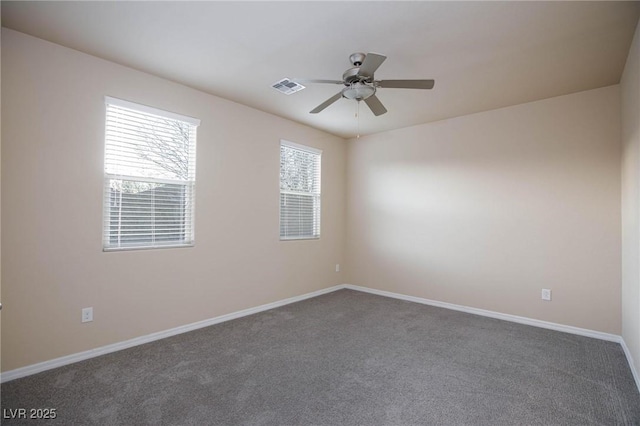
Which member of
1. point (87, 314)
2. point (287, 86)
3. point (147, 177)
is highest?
point (287, 86)

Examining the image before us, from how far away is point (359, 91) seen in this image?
271 cm

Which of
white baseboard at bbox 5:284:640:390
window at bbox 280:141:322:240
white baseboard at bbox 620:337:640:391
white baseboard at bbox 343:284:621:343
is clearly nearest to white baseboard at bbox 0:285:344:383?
white baseboard at bbox 5:284:640:390

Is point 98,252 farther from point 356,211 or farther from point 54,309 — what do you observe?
point 356,211

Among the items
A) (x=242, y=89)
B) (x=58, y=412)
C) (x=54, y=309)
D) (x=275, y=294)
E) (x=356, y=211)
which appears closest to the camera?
(x=58, y=412)

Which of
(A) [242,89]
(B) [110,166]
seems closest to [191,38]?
(A) [242,89]

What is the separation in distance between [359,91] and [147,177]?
221cm

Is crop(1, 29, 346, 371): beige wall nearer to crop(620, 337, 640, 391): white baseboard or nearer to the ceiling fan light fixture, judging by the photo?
the ceiling fan light fixture

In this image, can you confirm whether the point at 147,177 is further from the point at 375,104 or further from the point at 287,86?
the point at 375,104

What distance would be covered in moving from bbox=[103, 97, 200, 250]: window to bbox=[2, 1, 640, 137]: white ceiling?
1.63 ft

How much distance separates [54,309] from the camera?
8.62 feet

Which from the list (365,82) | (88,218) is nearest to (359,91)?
(365,82)

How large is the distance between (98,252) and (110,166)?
0.79m

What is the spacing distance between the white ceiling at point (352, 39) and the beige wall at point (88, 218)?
0.24 metres

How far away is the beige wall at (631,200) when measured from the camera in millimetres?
2408
